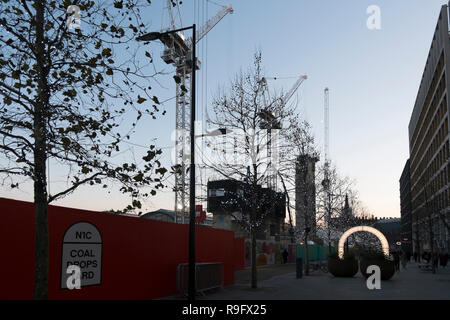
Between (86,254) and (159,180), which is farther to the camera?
(86,254)

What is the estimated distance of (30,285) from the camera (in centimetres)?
1032

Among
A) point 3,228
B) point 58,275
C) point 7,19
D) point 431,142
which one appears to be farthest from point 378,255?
point 431,142

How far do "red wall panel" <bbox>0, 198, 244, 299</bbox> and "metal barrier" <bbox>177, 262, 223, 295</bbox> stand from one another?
0.61 metres

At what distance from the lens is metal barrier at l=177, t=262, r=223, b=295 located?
15.8 metres

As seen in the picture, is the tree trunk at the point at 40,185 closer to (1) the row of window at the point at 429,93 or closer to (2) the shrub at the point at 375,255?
(2) the shrub at the point at 375,255

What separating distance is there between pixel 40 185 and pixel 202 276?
31.3 ft

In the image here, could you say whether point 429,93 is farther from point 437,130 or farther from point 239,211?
point 239,211

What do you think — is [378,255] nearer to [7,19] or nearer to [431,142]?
[7,19]

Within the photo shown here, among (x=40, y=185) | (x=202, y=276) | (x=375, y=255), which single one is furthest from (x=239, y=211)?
(x=40, y=185)

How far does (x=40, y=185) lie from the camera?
833 cm

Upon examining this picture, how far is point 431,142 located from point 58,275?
61867mm

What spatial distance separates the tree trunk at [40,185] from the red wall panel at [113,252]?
79.4 inches

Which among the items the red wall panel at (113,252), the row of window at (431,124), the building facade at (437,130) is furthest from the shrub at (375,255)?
the row of window at (431,124)

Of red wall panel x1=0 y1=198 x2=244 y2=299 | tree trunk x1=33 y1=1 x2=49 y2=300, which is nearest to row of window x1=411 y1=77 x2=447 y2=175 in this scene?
red wall panel x1=0 y1=198 x2=244 y2=299
